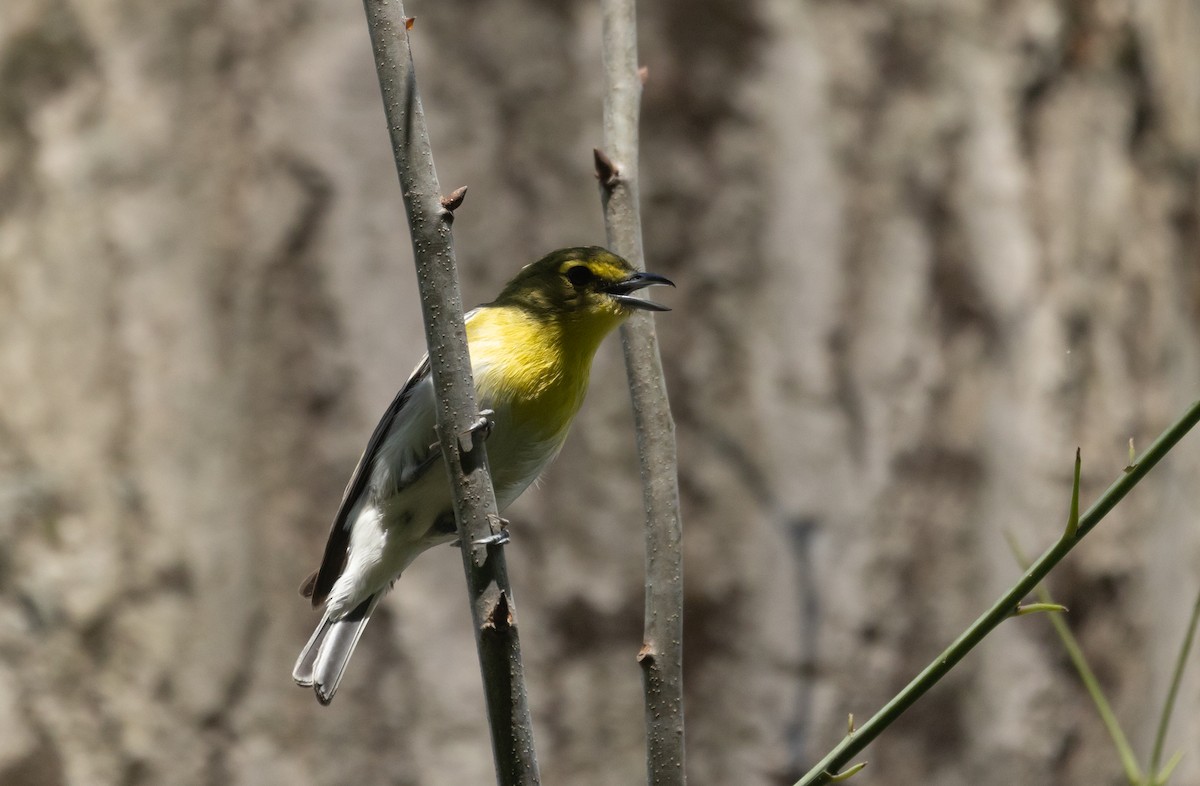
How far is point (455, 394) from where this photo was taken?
1.56 meters

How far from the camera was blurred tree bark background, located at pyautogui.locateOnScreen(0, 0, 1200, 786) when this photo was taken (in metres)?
4.25

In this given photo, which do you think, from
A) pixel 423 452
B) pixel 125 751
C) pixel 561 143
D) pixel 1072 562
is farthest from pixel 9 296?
pixel 1072 562

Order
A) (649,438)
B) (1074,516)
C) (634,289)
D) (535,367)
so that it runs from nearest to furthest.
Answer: (1074,516), (649,438), (634,289), (535,367)

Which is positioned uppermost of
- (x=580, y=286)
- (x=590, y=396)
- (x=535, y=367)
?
(x=590, y=396)

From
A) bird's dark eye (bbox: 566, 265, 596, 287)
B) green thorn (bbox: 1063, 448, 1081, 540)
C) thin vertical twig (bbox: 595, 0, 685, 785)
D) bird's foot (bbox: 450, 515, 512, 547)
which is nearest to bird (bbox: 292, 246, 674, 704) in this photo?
bird's dark eye (bbox: 566, 265, 596, 287)

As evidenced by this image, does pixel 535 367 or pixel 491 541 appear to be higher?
pixel 535 367

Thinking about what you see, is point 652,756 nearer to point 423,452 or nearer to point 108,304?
point 423,452

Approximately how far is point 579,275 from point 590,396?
1572 millimetres

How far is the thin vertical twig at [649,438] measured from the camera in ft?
5.73

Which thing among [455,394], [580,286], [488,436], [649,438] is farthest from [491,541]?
[580,286]

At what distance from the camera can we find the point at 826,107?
4.41 metres

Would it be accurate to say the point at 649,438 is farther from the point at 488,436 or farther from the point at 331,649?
the point at 331,649

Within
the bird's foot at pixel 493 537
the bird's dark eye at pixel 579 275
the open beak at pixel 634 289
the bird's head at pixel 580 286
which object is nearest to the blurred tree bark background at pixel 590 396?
the bird's head at pixel 580 286

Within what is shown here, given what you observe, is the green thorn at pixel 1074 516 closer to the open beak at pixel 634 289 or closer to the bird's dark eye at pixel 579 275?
the open beak at pixel 634 289
